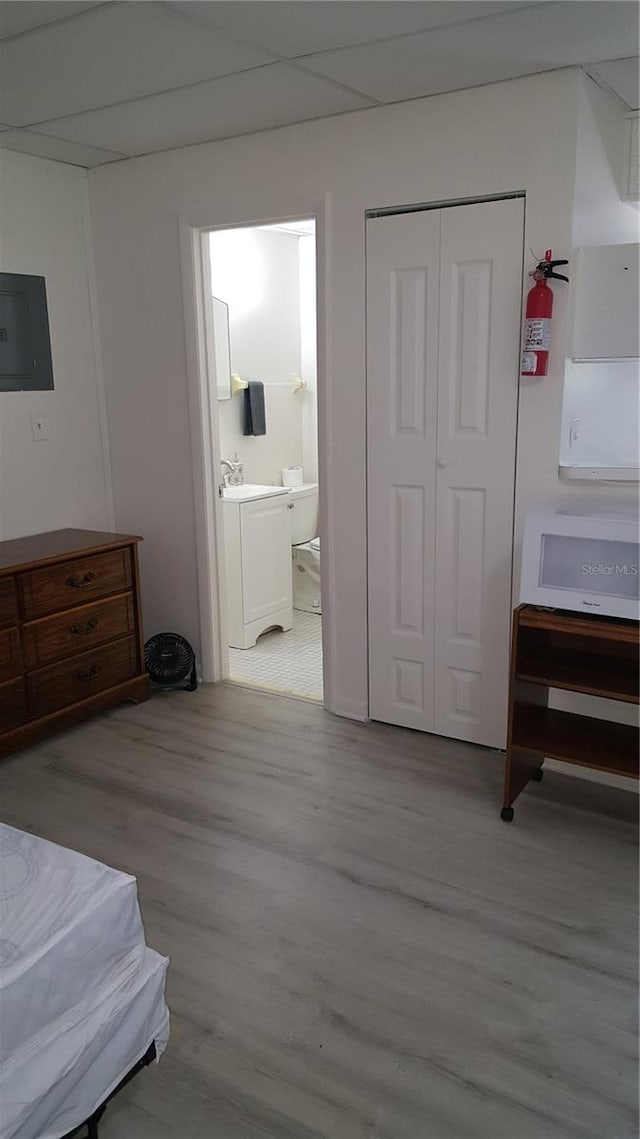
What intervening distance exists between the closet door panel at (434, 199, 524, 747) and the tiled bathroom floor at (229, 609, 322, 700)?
883mm

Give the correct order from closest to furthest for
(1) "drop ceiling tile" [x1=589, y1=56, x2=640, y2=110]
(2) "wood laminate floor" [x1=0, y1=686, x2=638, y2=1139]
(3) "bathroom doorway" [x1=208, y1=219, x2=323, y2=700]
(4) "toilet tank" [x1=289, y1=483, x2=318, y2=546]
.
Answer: (2) "wood laminate floor" [x1=0, y1=686, x2=638, y2=1139]
(1) "drop ceiling tile" [x1=589, y1=56, x2=640, y2=110]
(3) "bathroom doorway" [x1=208, y1=219, x2=323, y2=700]
(4) "toilet tank" [x1=289, y1=483, x2=318, y2=546]

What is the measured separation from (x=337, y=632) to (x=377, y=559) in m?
0.40

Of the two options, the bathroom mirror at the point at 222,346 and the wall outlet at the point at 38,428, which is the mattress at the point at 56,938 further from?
the bathroom mirror at the point at 222,346

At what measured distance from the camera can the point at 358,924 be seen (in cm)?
229

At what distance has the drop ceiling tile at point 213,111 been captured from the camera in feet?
8.77

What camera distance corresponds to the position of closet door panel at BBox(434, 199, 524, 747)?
287 cm

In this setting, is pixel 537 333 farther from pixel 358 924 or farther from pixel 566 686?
pixel 358 924

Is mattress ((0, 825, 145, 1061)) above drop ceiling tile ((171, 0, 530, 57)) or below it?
below

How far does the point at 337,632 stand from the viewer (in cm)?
353

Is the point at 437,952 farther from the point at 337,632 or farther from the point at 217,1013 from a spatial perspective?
the point at 337,632

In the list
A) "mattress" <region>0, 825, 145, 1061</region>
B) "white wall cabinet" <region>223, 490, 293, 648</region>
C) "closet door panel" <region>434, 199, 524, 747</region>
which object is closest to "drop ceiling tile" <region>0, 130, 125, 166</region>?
"closet door panel" <region>434, 199, 524, 747</region>

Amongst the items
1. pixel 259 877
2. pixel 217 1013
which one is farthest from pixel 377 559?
pixel 217 1013

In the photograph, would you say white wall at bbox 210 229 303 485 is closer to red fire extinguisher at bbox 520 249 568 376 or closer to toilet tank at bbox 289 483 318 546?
toilet tank at bbox 289 483 318 546

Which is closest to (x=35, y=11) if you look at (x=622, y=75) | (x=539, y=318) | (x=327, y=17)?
(x=327, y=17)
